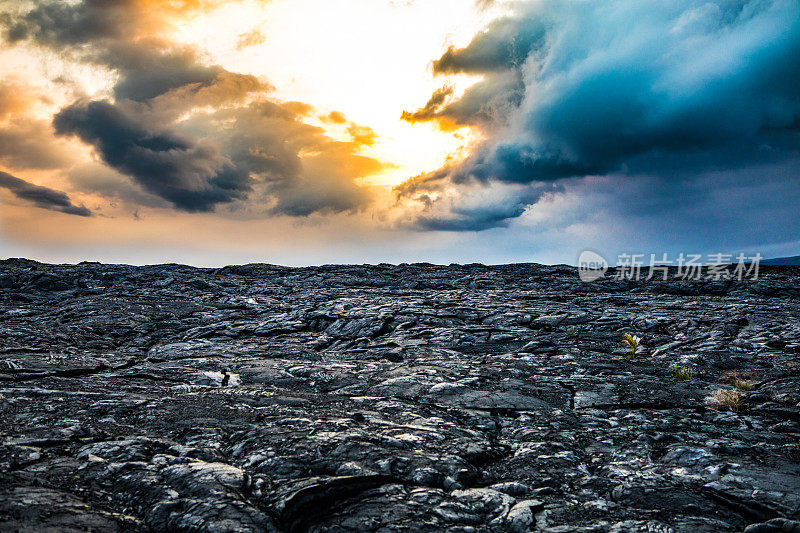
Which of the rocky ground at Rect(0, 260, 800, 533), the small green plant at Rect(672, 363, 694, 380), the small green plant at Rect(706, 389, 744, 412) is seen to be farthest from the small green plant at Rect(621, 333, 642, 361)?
A: the small green plant at Rect(706, 389, 744, 412)

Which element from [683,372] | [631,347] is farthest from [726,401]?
[631,347]

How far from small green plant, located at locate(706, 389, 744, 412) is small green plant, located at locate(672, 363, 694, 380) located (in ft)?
7.75

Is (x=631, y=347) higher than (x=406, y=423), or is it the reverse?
(x=631, y=347)

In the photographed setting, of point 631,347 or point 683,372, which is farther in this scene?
point 631,347

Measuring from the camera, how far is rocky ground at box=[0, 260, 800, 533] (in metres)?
5.27

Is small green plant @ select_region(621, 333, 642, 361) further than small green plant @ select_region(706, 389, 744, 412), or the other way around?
small green plant @ select_region(621, 333, 642, 361)

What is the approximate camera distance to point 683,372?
12.6 m

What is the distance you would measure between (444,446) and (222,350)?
12183mm

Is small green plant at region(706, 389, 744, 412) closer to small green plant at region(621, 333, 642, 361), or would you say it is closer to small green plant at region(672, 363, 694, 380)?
small green plant at region(672, 363, 694, 380)

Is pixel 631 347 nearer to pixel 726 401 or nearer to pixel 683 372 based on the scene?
pixel 683 372

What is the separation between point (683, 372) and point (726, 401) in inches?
122

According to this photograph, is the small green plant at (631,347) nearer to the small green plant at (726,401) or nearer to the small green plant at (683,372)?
the small green plant at (683,372)

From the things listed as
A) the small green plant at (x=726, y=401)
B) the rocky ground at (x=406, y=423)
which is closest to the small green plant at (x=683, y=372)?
the rocky ground at (x=406, y=423)

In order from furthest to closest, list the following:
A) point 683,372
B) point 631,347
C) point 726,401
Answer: point 631,347, point 683,372, point 726,401
